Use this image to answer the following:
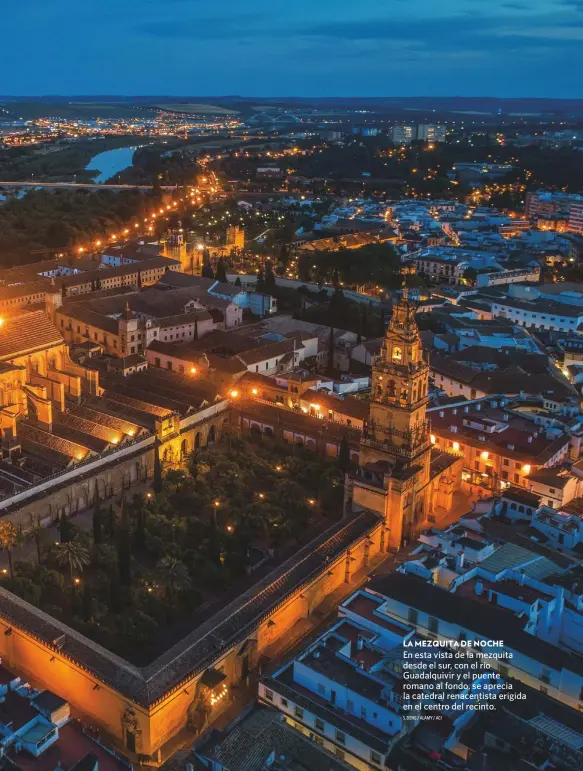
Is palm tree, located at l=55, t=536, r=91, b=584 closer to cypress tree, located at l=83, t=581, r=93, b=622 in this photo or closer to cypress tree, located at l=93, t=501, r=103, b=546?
cypress tree, located at l=83, t=581, r=93, b=622

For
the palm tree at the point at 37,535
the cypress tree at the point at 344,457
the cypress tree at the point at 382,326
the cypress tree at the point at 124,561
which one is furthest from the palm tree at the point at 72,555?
the cypress tree at the point at 382,326

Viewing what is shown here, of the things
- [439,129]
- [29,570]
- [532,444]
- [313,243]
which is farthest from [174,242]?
[439,129]

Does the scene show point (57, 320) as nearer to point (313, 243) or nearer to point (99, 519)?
point (99, 519)

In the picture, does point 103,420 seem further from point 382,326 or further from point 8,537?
point 382,326

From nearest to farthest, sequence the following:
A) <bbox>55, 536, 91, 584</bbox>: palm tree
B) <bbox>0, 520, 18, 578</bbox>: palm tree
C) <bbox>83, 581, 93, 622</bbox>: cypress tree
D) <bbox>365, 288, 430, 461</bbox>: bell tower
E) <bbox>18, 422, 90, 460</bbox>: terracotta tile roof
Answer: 1. <bbox>83, 581, 93, 622</bbox>: cypress tree
2. <bbox>55, 536, 91, 584</bbox>: palm tree
3. <bbox>0, 520, 18, 578</bbox>: palm tree
4. <bbox>365, 288, 430, 461</bbox>: bell tower
5. <bbox>18, 422, 90, 460</bbox>: terracotta tile roof

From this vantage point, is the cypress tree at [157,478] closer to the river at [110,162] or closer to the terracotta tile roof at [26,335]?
the terracotta tile roof at [26,335]

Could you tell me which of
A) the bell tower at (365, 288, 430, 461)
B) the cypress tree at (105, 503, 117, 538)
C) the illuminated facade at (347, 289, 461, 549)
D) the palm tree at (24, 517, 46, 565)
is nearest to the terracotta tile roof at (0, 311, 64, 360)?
the palm tree at (24, 517, 46, 565)

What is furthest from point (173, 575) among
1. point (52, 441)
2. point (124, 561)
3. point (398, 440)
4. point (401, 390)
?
point (52, 441)
